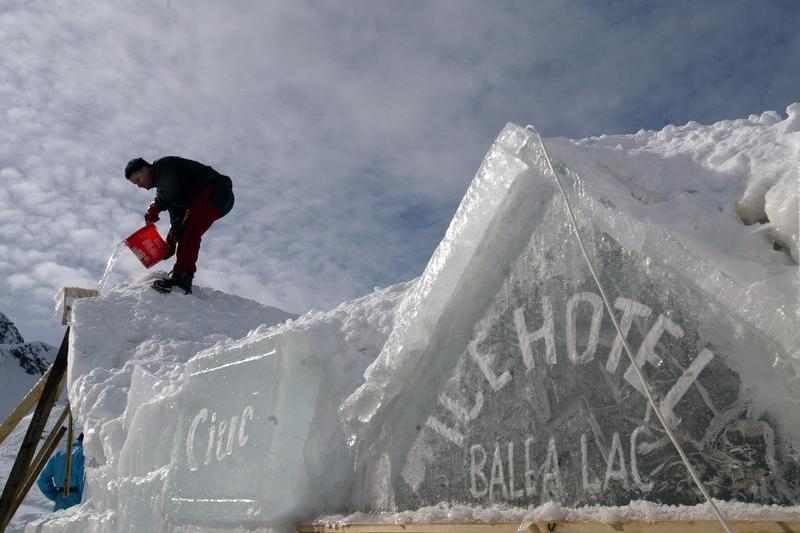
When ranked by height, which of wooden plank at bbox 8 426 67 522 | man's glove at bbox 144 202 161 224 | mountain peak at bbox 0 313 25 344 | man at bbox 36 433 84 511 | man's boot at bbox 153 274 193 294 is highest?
mountain peak at bbox 0 313 25 344

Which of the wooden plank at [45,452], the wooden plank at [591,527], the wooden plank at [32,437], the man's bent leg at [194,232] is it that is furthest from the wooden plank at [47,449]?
the wooden plank at [591,527]

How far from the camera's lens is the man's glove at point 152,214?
6.30 metres

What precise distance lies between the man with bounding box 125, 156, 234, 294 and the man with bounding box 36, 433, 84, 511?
64.5 inches

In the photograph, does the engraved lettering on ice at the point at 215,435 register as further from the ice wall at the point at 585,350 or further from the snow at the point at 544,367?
the ice wall at the point at 585,350

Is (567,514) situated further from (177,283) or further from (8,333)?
(8,333)

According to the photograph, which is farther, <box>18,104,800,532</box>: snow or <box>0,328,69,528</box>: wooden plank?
<box>0,328,69,528</box>: wooden plank

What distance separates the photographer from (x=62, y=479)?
6.00m

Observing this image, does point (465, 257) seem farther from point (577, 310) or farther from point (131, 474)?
point (131, 474)

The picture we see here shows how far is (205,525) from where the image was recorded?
2.86m

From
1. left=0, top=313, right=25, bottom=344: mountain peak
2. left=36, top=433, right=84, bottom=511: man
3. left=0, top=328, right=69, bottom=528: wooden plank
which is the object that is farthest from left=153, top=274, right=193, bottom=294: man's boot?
left=0, top=313, right=25, bottom=344: mountain peak

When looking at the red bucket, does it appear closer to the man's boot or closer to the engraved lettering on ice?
the man's boot

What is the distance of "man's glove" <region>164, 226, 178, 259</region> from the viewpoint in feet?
20.5

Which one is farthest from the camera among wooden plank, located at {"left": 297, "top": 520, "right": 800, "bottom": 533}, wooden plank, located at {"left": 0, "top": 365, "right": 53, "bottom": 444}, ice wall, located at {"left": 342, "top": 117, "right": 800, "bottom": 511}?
wooden plank, located at {"left": 0, "top": 365, "right": 53, "bottom": 444}

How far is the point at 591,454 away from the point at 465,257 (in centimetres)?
72
